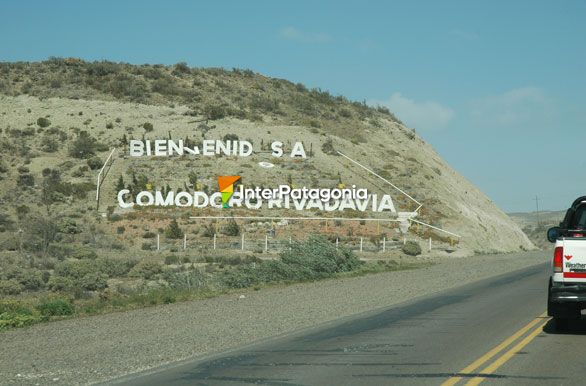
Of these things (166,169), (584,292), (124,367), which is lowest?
(124,367)

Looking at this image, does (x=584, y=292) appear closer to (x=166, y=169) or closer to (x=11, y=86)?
(x=166, y=169)

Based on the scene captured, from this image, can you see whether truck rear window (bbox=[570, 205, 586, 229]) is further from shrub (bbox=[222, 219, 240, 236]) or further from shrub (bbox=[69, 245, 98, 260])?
shrub (bbox=[222, 219, 240, 236])

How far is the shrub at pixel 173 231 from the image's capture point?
54416mm

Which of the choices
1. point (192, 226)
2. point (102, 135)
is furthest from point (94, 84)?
point (192, 226)

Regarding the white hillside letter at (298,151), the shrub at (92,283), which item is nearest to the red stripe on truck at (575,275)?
the shrub at (92,283)

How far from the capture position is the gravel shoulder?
1240 cm

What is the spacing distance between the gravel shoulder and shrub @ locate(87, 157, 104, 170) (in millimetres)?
40761

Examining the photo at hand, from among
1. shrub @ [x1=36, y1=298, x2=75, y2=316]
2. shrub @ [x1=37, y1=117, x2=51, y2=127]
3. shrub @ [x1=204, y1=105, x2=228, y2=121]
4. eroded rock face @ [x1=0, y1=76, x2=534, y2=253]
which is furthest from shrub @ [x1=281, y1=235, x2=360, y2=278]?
shrub @ [x1=37, y1=117, x2=51, y2=127]

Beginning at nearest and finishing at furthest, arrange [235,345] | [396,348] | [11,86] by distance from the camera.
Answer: [396,348] < [235,345] < [11,86]

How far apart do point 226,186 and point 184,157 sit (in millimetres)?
6371

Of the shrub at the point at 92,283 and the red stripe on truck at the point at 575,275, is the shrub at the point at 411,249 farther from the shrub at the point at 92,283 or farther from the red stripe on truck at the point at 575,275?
the red stripe on truck at the point at 575,275

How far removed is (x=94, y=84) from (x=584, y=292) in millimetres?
76179

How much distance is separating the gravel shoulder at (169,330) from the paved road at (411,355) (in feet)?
2.90

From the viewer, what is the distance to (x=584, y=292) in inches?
536
